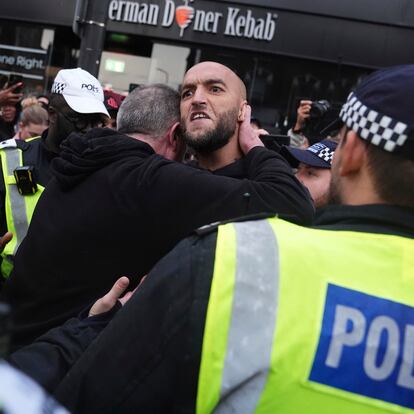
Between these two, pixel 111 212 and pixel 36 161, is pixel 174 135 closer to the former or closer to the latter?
pixel 111 212

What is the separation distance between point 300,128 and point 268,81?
525 centimetres

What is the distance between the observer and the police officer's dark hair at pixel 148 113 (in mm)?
2186

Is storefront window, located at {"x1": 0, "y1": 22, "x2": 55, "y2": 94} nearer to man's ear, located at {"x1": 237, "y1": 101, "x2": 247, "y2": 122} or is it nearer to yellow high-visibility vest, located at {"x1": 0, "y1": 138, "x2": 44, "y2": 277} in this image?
yellow high-visibility vest, located at {"x1": 0, "y1": 138, "x2": 44, "y2": 277}

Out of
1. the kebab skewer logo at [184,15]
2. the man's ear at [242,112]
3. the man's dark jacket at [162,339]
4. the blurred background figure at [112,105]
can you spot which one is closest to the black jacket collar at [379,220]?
the man's dark jacket at [162,339]

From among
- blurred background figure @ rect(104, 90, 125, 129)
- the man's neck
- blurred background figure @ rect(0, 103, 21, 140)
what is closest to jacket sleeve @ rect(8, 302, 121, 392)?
the man's neck

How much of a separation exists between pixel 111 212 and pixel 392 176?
0.94 meters

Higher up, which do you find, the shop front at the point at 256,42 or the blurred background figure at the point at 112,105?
the shop front at the point at 256,42

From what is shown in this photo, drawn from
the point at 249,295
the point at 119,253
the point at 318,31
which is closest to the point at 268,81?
the point at 318,31

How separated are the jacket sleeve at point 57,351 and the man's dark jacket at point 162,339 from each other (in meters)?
0.21

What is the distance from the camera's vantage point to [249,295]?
1097mm

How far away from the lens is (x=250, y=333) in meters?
1.09

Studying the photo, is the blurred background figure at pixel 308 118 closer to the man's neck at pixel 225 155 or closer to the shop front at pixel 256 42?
the man's neck at pixel 225 155

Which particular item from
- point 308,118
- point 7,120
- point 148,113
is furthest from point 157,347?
point 7,120

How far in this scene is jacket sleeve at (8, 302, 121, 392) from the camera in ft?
4.78
